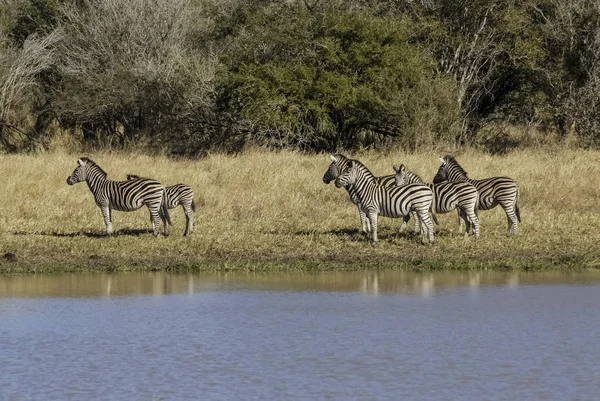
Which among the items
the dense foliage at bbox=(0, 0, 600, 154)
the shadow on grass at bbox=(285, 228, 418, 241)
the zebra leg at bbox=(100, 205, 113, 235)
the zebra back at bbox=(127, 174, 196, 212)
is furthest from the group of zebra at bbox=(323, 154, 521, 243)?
the dense foliage at bbox=(0, 0, 600, 154)

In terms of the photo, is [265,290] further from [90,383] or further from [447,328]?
[90,383]

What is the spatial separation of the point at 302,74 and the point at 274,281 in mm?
16570

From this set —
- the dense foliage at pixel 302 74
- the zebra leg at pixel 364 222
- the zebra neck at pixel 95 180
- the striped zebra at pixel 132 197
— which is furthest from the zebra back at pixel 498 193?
the dense foliage at pixel 302 74

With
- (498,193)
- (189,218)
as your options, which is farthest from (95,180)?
(498,193)

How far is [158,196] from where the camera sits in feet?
54.5

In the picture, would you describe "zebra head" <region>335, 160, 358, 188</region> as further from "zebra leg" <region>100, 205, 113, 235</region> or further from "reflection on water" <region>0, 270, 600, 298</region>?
"zebra leg" <region>100, 205, 113, 235</region>

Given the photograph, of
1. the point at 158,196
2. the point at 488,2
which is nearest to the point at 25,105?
the point at 488,2

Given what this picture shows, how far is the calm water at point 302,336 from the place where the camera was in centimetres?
857

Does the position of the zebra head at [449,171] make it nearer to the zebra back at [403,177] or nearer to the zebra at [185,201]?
the zebra back at [403,177]

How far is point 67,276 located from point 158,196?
274 centimetres

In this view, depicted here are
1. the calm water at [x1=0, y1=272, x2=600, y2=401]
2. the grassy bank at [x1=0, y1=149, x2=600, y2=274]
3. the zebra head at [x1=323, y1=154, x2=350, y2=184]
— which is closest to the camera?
the calm water at [x1=0, y1=272, x2=600, y2=401]

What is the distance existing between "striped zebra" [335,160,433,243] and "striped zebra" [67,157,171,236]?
107 inches

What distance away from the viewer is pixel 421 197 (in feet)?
51.9

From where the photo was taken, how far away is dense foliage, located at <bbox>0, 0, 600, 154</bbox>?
96.7ft
